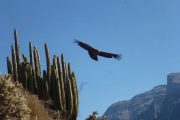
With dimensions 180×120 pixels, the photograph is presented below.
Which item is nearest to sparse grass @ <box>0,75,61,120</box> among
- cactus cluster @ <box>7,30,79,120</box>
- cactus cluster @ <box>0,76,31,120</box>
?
cactus cluster @ <box>0,76,31,120</box>

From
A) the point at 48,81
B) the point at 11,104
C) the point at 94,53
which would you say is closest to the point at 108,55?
the point at 94,53

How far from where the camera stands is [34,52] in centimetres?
1952

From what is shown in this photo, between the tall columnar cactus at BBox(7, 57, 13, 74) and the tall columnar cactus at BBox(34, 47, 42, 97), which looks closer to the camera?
the tall columnar cactus at BBox(7, 57, 13, 74)

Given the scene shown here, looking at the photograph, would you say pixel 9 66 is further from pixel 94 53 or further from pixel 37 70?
pixel 94 53

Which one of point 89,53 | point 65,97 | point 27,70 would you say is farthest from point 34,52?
point 89,53

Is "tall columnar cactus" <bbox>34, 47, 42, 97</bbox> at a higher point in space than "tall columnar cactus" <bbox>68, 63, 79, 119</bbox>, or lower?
higher

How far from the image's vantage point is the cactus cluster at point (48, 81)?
1903cm

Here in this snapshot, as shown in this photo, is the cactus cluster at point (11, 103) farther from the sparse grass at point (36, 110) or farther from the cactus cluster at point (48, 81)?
the cactus cluster at point (48, 81)

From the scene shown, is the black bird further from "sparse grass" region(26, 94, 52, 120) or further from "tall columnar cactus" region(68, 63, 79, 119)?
"tall columnar cactus" region(68, 63, 79, 119)

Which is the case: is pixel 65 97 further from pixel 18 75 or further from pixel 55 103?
pixel 18 75

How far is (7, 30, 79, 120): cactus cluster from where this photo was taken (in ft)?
62.4

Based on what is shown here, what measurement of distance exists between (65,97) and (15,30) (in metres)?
3.55

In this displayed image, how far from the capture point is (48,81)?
1919cm

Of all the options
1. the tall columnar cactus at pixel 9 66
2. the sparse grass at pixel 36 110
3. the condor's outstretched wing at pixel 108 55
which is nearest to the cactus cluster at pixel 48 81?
the tall columnar cactus at pixel 9 66
